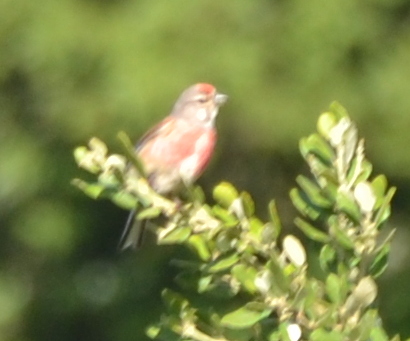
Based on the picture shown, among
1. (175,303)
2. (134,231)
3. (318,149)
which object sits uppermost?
(318,149)

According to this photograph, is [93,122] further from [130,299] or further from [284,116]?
[130,299]

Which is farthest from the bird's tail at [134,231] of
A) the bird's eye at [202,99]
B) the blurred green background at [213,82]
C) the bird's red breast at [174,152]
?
the blurred green background at [213,82]

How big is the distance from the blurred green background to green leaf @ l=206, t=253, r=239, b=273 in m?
2.96

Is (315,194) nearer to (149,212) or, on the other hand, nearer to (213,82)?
(149,212)

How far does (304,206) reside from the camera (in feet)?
6.33

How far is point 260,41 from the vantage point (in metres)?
5.16

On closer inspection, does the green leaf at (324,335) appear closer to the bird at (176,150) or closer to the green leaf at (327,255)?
the green leaf at (327,255)

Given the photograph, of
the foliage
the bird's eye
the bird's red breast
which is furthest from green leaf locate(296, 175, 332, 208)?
the bird's eye

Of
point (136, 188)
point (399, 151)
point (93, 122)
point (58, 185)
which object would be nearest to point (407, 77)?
point (399, 151)

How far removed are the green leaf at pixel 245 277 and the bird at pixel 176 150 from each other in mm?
623

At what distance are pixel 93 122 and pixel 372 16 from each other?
3.68 feet

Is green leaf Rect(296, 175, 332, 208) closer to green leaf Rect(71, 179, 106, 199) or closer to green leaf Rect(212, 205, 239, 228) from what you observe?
green leaf Rect(212, 205, 239, 228)

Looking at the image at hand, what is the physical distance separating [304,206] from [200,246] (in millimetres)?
164

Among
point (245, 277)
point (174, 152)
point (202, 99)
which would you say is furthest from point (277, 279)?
point (202, 99)
